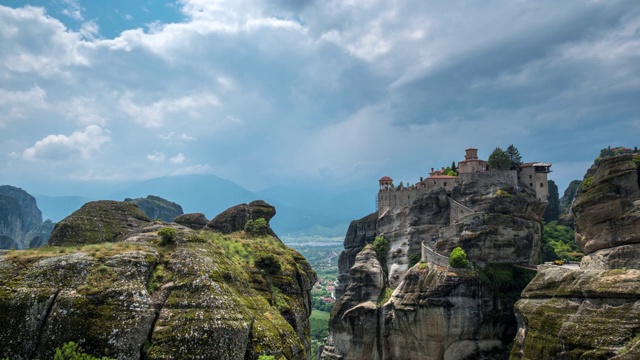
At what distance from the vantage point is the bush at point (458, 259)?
66062 mm

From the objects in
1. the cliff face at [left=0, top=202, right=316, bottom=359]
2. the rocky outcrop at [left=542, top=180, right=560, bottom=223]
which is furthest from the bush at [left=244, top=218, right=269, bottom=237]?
the rocky outcrop at [left=542, top=180, right=560, bottom=223]

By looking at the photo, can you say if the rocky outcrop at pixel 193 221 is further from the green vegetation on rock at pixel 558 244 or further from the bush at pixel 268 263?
the green vegetation on rock at pixel 558 244

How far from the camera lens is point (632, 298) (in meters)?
39.5

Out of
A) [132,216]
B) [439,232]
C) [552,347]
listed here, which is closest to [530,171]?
[439,232]

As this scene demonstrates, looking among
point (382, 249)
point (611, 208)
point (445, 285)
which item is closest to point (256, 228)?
point (445, 285)

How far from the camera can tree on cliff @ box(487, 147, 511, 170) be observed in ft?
268

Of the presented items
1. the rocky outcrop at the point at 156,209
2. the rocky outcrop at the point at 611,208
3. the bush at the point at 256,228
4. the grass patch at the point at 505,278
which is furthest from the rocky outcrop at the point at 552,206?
the rocky outcrop at the point at 156,209

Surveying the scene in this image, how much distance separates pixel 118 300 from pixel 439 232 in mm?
65135

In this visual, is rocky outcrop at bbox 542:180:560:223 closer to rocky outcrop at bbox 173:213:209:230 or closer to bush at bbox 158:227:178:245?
rocky outcrop at bbox 173:213:209:230

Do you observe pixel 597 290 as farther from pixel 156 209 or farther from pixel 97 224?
pixel 156 209

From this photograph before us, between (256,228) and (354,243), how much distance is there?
66.2m

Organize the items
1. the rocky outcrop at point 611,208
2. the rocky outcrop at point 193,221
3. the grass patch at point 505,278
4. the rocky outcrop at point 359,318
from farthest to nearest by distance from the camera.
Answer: the rocky outcrop at point 359,318 < the grass patch at point 505,278 < the rocky outcrop at point 611,208 < the rocky outcrop at point 193,221

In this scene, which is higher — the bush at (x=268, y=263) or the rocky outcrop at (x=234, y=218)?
the rocky outcrop at (x=234, y=218)

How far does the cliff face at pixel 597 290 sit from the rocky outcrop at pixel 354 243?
48.8 meters
